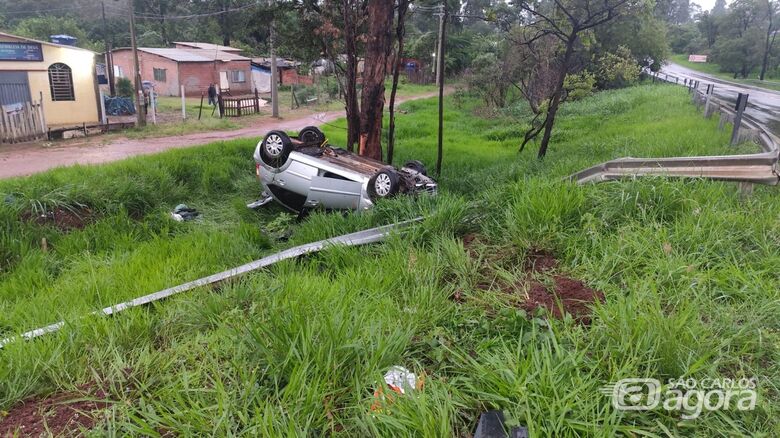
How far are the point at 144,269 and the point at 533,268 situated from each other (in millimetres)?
3505

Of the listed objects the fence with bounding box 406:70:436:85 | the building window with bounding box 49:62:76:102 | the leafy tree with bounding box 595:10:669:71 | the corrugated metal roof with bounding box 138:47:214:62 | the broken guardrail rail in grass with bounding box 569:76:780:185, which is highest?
the leafy tree with bounding box 595:10:669:71

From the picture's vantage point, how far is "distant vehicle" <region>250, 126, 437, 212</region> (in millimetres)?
6535

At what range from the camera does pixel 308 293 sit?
3.25m

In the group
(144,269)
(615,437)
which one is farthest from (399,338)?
(144,269)

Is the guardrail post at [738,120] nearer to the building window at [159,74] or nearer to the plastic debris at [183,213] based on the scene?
the plastic debris at [183,213]

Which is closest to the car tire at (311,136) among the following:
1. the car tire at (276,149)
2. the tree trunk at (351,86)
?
the car tire at (276,149)

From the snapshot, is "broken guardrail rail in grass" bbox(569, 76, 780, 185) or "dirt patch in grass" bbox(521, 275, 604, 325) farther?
"broken guardrail rail in grass" bbox(569, 76, 780, 185)

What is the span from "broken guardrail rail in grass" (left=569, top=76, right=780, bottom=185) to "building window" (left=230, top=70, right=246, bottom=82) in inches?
1374

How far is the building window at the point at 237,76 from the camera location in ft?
119

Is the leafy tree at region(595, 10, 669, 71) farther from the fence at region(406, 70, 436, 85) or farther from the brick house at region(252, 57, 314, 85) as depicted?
the brick house at region(252, 57, 314, 85)

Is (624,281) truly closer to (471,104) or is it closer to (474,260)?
(474,260)

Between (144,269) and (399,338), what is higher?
(399,338)

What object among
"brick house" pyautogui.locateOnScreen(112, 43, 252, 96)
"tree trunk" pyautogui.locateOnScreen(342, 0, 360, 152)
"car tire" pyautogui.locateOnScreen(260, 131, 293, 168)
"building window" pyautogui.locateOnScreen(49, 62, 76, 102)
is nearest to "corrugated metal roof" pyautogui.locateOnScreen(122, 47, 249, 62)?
"brick house" pyautogui.locateOnScreen(112, 43, 252, 96)

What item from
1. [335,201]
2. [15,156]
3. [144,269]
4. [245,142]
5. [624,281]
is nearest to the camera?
[624,281]
